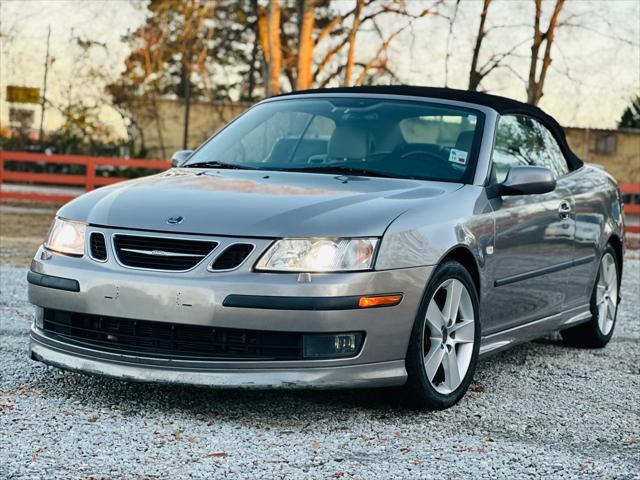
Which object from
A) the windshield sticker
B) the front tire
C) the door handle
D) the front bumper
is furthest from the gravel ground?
the windshield sticker

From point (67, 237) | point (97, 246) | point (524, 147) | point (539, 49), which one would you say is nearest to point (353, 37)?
point (539, 49)

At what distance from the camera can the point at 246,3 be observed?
3769 cm

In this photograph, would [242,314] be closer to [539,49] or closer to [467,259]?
[467,259]

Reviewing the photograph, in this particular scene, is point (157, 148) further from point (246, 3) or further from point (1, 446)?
point (1, 446)

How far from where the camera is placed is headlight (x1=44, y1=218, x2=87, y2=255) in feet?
15.6

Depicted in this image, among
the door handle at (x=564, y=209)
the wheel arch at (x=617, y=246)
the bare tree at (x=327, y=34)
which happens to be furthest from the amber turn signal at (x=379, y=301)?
the bare tree at (x=327, y=34)

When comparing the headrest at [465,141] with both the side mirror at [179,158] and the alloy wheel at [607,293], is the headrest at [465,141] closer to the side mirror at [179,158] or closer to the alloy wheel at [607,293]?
the side mirror at [179,158]

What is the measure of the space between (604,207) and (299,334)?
11.3ft

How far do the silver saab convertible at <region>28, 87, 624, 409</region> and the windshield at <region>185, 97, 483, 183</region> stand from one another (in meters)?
0.01

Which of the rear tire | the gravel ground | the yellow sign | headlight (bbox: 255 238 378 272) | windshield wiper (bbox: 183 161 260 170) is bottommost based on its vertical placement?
the gravel ground

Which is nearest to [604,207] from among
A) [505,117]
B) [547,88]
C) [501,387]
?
[505,117]

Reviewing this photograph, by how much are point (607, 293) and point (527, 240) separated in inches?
74.0

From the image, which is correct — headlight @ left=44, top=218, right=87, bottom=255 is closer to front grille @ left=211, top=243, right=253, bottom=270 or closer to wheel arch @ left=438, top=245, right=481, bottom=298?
front grille @ left=211, top=243, right=253, bottom=270

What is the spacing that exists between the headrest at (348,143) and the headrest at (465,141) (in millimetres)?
482
